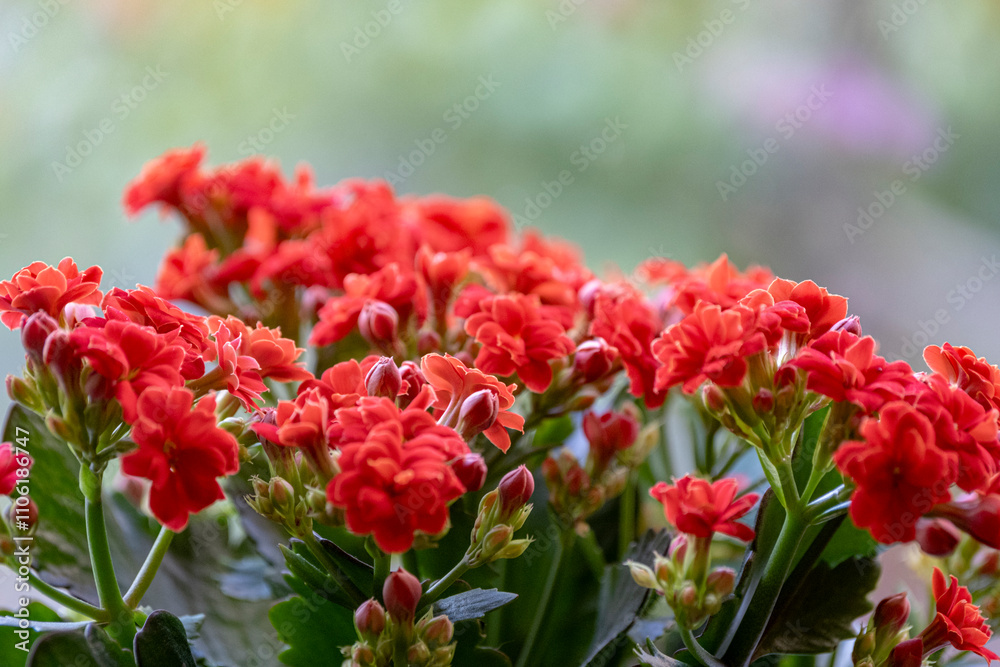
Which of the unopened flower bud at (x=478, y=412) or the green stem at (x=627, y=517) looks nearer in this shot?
the unopened flower bud at (x=478, y=412)

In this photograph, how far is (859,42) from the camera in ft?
4.32

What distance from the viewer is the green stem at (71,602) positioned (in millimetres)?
437

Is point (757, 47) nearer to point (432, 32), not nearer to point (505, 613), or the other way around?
point (432, 32)

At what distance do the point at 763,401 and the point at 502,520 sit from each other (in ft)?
0.48

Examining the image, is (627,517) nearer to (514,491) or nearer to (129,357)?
(514,491)

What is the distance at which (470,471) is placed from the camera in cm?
39

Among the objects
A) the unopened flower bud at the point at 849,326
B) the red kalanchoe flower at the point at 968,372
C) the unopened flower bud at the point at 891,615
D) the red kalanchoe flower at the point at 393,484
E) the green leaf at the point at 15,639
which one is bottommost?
the green leaf at the point at 15,639

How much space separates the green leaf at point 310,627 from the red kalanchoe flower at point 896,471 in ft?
0.90

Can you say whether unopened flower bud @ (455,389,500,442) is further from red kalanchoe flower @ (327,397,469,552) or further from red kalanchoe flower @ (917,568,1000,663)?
red kalanchoe flower @ (917,568,1000,663)
